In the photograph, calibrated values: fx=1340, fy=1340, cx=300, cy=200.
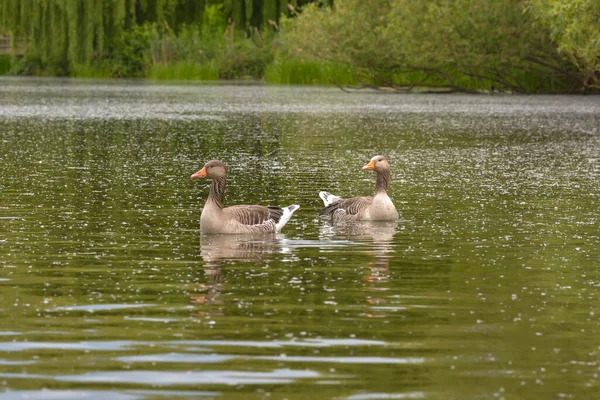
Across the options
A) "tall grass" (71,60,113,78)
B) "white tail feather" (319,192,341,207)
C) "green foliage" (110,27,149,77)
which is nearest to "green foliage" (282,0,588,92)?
"tall grass" (71,60,113,78)

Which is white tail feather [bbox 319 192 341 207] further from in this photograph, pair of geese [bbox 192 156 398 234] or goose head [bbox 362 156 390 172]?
goose head [bbox 362 156 390 172]

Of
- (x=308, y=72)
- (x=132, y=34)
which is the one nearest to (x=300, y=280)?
(x=308, y=72)

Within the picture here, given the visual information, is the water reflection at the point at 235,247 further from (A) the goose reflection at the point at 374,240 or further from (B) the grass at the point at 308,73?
(B) the grass at the point at 308,73

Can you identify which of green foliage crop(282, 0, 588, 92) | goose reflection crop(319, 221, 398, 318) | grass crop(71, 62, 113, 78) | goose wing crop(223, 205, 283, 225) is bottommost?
grass crop(71, 62, 113, 78)

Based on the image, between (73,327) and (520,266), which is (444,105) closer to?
(520,266)

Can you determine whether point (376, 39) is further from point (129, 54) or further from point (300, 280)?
point (300, 280)

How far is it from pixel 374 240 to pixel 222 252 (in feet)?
5.96

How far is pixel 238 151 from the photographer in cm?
2606

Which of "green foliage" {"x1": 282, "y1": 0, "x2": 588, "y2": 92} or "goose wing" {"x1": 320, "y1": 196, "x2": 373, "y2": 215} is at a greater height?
"green foliage" {"x1": 282, "y1": 0, "x2": 588, "y2": 92}

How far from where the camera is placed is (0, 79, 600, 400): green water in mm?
7129

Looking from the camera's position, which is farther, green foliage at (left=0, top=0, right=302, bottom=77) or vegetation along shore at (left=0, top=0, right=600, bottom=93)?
green foliage at (left=0, top=0, right=302, bottom=77)

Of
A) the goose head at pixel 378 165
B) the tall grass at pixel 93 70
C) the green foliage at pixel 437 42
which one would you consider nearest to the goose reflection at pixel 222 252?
the goose head at pixel 378 165

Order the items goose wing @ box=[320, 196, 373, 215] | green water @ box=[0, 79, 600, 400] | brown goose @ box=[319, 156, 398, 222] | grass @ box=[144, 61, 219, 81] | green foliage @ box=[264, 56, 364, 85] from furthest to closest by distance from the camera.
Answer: grass @ box=[144, 61, 219, 81]
green foliage @ box=[264, 56, 364, 85]
goose wing @ box=[320, 196, 373, 215]
brown goose @ box=[319, 156, 398, 222]
green water @ box=[0, 79, 600, 400]

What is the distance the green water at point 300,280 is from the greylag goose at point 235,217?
0.24 meters
